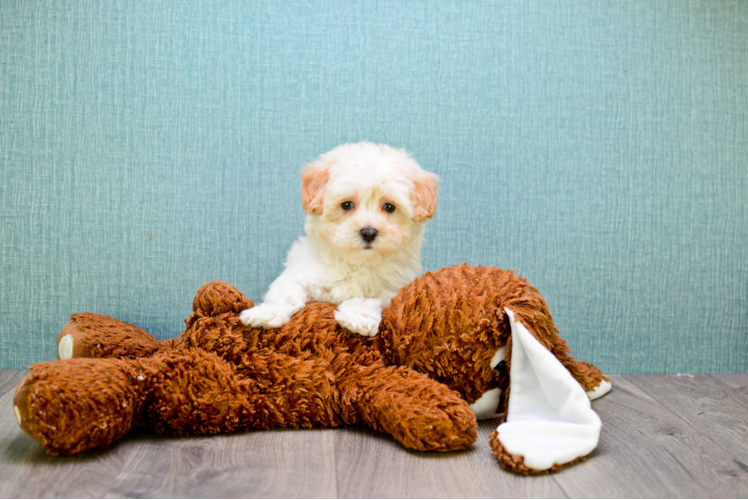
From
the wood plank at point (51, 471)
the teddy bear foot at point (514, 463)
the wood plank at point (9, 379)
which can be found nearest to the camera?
the wood plank at point (51, 471)

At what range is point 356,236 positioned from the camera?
→ 1.65m

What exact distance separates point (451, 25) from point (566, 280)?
1.13 meters

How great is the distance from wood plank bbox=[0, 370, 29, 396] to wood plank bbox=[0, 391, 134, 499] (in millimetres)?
575

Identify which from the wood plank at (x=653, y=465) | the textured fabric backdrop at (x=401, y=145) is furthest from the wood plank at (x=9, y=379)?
the wood plank at (x=653, y=465)

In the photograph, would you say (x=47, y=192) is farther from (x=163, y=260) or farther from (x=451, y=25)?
(x=451, y=25)

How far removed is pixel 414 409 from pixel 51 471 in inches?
32.3

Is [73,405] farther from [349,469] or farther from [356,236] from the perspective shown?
[356,236]

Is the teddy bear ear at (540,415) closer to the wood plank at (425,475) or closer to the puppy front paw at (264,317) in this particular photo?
the wood plank at (425,475)

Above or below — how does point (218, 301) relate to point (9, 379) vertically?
above

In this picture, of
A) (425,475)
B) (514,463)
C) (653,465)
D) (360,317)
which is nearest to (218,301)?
(360,317)

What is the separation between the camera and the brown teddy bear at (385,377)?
1.34 metres

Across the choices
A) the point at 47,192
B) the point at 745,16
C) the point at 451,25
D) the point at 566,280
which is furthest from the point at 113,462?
the point at 745,16

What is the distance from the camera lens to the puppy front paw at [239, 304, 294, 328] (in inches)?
61.1

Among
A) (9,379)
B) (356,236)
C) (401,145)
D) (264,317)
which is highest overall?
(401,145)
